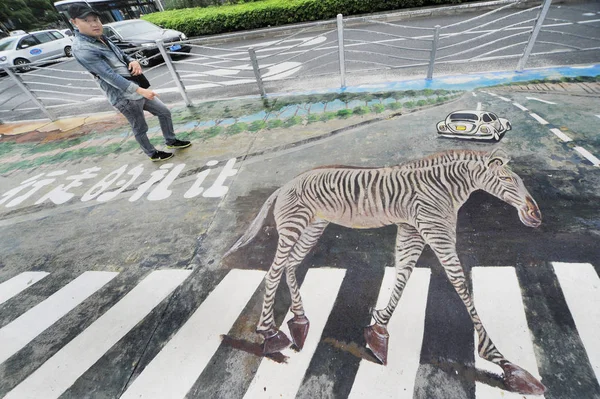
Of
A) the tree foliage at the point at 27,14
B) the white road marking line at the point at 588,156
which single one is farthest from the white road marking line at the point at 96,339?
the tree foliage at the point at 27,14

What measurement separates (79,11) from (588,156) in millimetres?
5599

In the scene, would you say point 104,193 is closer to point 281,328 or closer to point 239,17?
point 281,328

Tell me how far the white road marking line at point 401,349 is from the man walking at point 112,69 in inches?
145

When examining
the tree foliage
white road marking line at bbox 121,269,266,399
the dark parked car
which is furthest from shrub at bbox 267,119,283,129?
the tree foliage

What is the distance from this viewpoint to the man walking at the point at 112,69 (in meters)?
3.04

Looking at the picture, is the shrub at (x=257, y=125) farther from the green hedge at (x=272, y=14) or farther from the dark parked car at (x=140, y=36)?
the green hedge at (x=272, y=14)

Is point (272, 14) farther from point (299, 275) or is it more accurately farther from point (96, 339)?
point (96, 339)

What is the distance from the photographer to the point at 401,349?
1.72 meters

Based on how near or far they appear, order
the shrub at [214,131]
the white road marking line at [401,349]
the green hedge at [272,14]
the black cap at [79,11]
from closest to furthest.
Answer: the white road marking line at [401,349]
the black cap at [79,11]
the shrub at [214,131]
the green hedge at [272,14]

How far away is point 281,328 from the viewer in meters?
1.95

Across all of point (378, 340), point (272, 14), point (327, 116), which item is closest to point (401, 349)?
point (378, 340)

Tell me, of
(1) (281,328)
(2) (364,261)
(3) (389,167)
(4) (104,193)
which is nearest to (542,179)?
(3) (389,167)

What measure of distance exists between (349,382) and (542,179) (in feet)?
8.51

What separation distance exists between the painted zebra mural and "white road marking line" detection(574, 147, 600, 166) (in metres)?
0.74
